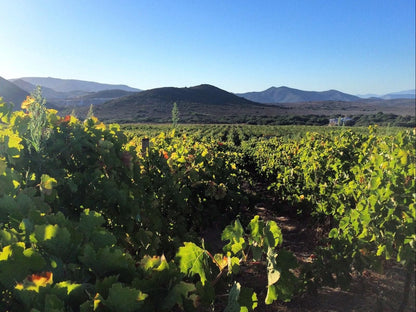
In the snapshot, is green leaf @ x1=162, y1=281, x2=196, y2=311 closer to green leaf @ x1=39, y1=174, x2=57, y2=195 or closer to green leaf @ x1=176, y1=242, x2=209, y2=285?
green leaf @ x1=176, y1=242, x2=209, y2=285

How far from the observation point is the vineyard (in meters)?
1.05

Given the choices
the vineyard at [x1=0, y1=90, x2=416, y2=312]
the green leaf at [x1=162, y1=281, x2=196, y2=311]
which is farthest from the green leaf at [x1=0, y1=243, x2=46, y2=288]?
the green leaf at [x1=162, y1=281, x2=196, y2=311]

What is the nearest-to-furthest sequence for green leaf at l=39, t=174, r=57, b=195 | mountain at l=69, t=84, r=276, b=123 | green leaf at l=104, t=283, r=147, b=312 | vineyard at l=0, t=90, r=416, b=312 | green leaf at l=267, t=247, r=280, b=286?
green leaf at l=104, t=283, r=147, b=312 < vineyard at l=0, t=90, r=416, b=312 < green leaf at l=267, t=247, r=280, b=286 < green leaf at l=39, t=174, r=57, b=195 < mountain at l=69, t=84, r=276, b=123

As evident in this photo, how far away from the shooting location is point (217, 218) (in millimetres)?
5586

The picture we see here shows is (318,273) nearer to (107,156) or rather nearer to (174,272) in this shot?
(107,156)

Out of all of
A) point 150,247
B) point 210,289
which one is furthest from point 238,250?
point 150,247

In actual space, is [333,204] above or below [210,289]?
below

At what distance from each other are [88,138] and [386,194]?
2774mm

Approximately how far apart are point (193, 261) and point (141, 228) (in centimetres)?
140

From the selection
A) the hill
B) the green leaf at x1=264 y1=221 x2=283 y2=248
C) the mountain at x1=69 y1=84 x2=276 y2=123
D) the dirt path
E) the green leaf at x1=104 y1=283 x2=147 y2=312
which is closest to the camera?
the green leaf at x1=104 y1=283 x2=147 y2=312

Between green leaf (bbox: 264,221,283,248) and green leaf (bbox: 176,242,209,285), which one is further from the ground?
green leaf (bbox: 264,221,283,248)

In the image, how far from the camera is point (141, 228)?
107 inches

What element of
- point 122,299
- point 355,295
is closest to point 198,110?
point 355,295

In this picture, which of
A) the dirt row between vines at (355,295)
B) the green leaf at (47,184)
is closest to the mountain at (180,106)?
the dirt row between vines at (355,295)
